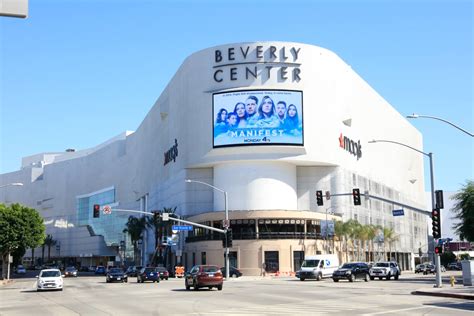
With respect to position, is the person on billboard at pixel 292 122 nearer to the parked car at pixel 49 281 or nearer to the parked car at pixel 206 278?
the parked car at pixel 206 278

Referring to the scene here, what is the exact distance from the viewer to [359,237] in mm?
99438

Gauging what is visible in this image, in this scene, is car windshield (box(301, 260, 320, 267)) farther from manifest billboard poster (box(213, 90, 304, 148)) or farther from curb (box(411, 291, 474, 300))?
manifest billboard poster (box(213, 90, 304, 148))

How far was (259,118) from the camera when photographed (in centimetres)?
9131

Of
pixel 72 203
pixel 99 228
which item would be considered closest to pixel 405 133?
pixel 99 228

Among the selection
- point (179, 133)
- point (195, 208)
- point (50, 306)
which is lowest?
point (50, 306)

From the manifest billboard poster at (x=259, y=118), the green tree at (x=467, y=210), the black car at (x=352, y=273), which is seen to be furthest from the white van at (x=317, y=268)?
the manifest billboard poster at (x=259, y=118)

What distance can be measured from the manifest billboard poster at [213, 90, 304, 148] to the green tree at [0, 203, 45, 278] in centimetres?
3027

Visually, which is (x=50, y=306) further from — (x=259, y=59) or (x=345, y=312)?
→ (x=259, y=59)

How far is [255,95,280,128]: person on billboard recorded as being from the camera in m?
91.3

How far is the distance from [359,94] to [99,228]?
306 ft

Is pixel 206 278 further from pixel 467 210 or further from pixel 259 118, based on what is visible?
pixel 259 118

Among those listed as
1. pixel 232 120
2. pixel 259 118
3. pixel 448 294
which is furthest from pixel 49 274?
pixel 232 120

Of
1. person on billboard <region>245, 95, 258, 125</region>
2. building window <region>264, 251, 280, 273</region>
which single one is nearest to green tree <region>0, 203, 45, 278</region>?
building window <region>264, 251, 280, 273</region>

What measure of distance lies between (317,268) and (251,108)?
39.2 meters
